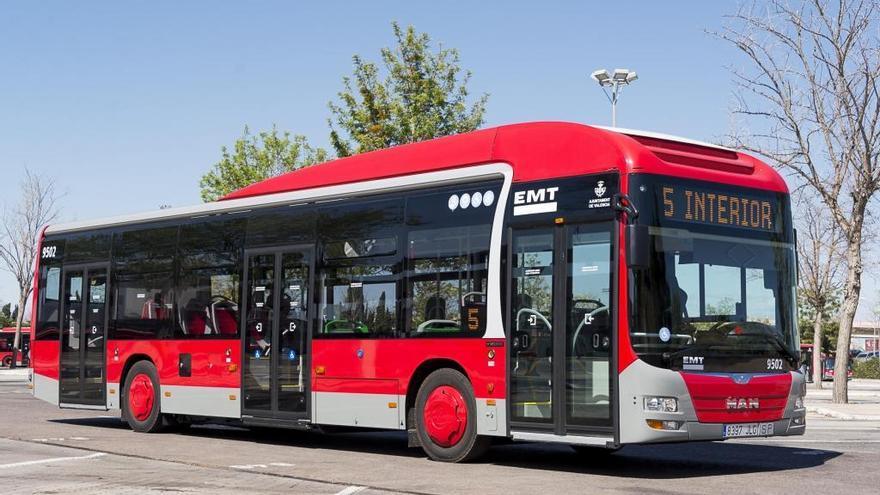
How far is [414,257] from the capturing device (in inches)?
A: 573

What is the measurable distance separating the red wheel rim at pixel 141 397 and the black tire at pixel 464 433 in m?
6.15

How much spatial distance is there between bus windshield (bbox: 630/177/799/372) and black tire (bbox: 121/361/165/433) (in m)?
9.20

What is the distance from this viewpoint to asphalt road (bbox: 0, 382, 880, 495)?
1148 cm

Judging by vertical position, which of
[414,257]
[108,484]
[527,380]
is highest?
[414,257]

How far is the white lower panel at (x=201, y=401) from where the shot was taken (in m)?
17.2

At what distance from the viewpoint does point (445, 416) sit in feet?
45.9

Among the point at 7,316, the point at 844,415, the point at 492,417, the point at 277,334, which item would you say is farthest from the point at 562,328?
the point at 7,316

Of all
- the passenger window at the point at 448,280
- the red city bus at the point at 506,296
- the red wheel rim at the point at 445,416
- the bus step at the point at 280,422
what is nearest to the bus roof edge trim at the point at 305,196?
the red city bus at the point at 506,296

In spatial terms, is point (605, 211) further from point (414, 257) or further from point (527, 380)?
point (414, 257)

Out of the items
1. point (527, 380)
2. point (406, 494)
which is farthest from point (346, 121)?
point (406, 494)

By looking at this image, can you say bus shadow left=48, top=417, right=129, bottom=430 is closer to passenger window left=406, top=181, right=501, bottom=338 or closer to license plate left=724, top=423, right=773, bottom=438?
passenger window left=406, top=181, right=501, bottom=338

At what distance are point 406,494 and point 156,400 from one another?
29.7ft

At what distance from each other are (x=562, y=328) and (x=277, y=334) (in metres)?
5.05

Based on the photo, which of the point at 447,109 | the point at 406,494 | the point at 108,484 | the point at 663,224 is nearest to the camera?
the point at 406,494
